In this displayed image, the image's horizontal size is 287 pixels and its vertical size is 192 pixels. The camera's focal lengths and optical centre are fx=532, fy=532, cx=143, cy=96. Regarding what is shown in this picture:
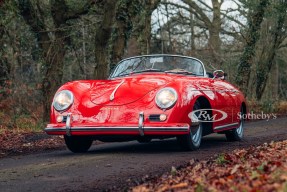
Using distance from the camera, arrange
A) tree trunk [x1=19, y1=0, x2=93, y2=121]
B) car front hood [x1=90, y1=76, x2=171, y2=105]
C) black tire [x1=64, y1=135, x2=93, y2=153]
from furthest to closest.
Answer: tree trunk [x1=19, y1=0, x2=93, y2=121]
black tire [x1=64, y1=135, x2=93, y2=153]
car front hood [x1=90, y1=76, x2=171, y2=105]

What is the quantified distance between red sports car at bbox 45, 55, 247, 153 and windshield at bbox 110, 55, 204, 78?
→ 0.99ft

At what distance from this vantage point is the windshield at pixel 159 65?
8.87 meters

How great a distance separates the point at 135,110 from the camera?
23.8 ft

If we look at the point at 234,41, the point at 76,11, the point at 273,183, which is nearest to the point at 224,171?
the point at 273,183

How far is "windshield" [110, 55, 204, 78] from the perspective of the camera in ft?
29.1

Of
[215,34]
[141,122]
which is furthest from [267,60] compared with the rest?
[141,122]

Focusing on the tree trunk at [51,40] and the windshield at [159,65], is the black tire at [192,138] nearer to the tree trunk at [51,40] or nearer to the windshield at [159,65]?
the windshield at [159,65]

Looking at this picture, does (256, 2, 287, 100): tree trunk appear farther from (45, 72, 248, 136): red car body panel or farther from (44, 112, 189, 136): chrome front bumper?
(44, 112, 189, 136): chrome front bumper

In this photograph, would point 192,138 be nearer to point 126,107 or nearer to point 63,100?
point 126,107

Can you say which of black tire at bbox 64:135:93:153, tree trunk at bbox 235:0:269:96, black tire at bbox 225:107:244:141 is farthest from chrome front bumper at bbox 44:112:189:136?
tree trunk at bbox 235:0:269:96

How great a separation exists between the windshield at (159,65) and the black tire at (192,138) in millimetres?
1125

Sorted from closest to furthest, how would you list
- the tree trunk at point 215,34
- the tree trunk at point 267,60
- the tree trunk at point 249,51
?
the tree trunk at point 249,51, the tree trunk at point 267,60, the tree trunk at point 215,34

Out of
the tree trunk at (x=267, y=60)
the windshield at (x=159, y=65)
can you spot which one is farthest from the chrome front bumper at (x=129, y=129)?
the tree trunk at (x=267, y=60)

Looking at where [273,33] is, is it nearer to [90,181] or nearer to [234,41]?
[234,41]
